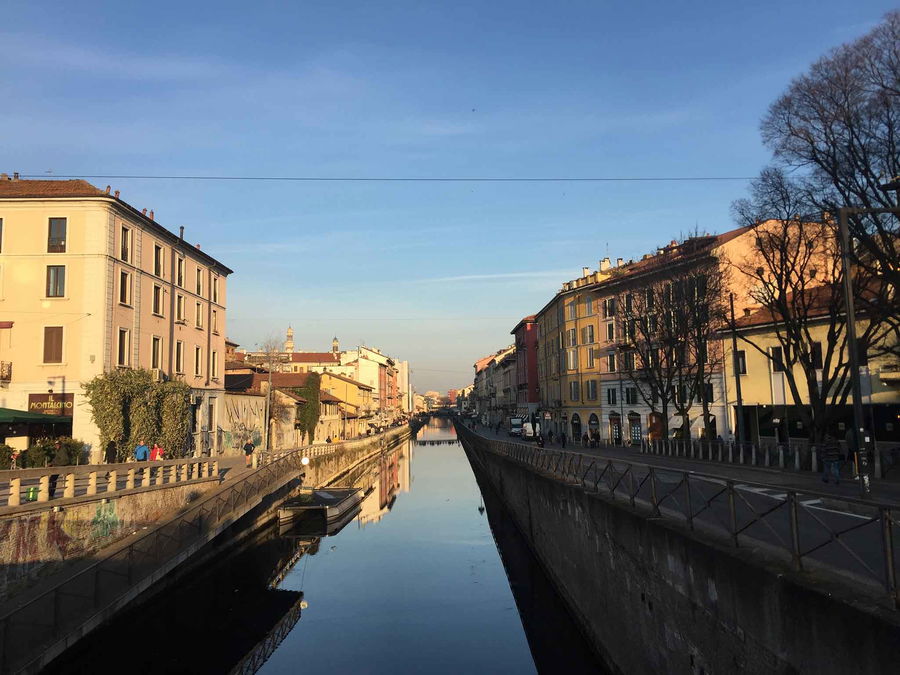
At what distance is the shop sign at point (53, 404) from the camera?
2802 cm

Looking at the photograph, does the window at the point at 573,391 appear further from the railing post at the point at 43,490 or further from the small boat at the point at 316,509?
the railing post at the point at 43,490

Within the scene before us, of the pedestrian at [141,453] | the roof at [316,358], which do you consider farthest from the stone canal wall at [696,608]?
the roof at [316,358]

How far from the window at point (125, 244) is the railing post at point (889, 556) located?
3246 cm

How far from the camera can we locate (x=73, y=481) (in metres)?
16.4

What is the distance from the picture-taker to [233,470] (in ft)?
100

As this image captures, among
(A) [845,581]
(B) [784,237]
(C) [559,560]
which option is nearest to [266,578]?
(C) [559,560]

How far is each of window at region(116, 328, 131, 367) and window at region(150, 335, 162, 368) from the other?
7.48ft

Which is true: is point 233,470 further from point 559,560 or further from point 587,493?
point 587,493

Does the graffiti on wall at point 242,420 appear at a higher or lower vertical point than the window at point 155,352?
lower

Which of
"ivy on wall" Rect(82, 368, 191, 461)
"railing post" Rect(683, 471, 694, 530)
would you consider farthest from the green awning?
"railing post" Rect(683, 471, 694, 530)

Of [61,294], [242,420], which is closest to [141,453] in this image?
[61,294]

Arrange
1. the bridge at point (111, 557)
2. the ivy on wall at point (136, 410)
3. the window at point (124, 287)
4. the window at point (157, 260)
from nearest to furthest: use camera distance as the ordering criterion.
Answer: the bridge at point (111, 557) → the ivy on wall at point (136, 410) → the window at point (124, 287) → the window at point (157, 260)

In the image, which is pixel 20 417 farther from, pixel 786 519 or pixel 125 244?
pixel 786 519

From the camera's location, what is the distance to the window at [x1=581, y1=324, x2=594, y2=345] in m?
57.7
